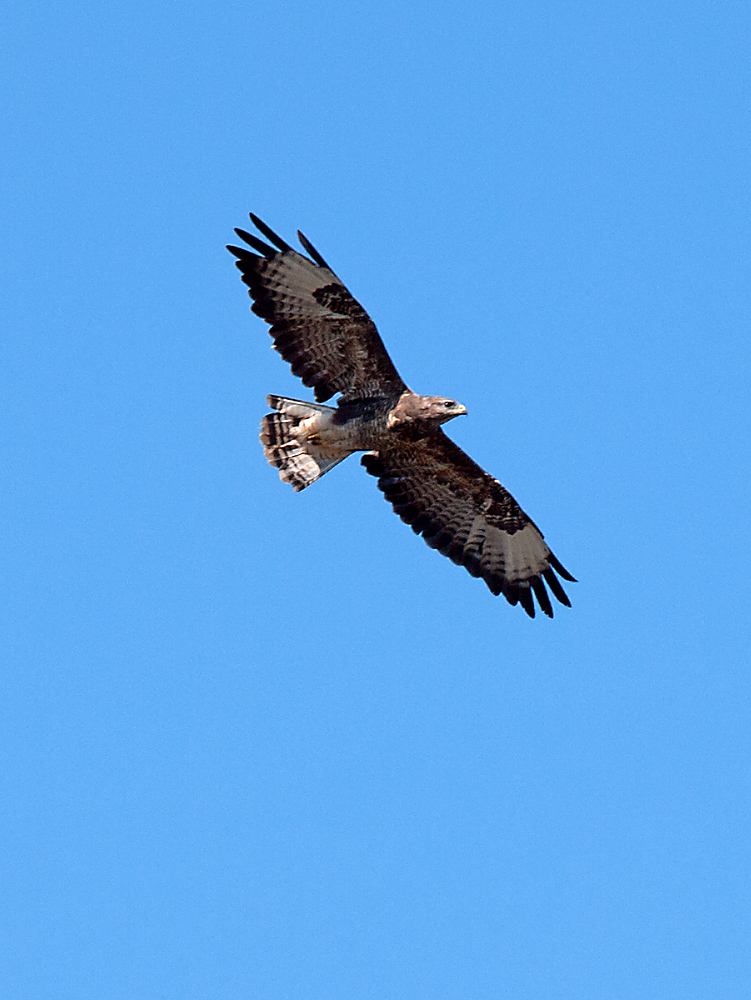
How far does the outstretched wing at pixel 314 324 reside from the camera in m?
12.2

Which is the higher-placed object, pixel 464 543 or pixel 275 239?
pixel 275 239

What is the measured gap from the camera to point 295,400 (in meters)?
12.9

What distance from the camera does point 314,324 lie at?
12.4 m

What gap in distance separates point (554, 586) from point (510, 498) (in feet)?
3.26

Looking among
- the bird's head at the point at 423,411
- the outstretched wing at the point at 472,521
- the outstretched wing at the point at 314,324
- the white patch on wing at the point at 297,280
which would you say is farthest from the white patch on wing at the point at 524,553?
the white patch on wing at the point at 297,280

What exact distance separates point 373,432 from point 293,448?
33.5 inches

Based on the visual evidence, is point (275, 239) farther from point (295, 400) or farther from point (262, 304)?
point (295, 400)

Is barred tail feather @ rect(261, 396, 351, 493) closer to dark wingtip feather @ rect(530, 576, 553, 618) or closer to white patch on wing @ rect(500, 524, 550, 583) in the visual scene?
white patch on wing @ rect(500, 524, 550, 583)

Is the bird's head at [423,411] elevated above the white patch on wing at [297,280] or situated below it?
below

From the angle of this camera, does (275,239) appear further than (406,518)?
No

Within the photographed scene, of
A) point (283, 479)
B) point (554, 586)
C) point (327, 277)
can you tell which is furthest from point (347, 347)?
point (554, 586)

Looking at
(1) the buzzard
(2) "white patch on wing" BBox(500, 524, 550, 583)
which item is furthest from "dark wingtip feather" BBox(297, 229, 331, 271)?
(2) "white patch on wing" BBox(500, 524, 550, 583)

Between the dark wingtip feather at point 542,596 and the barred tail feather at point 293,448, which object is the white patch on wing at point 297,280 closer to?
the barred tail feather at point 293,448

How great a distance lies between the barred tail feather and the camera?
12.9 m
